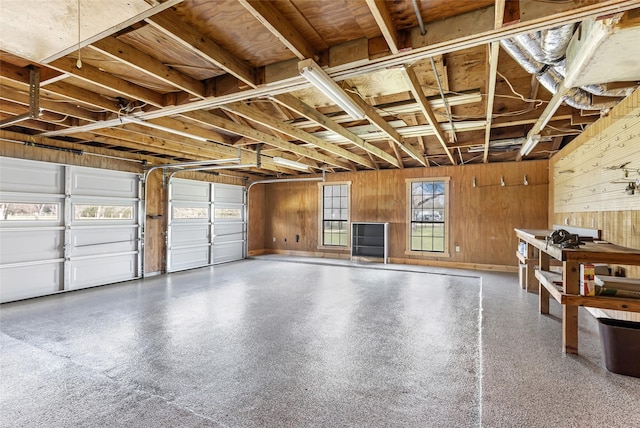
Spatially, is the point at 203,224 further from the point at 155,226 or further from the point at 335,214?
the point at 335,214

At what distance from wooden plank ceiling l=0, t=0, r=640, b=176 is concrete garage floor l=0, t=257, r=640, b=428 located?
237 centimetres

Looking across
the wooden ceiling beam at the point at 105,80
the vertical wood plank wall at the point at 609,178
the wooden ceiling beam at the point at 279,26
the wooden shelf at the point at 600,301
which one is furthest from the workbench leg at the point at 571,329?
the wooden ceiling beam at the point at 105,80

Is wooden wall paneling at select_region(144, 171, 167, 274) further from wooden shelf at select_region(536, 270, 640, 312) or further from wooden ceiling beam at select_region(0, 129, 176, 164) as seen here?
wooden shelf at select_region(536, 270, 640, 312)

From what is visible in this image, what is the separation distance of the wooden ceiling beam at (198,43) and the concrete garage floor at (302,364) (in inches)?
98.0

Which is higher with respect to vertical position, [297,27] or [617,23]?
[297,27]

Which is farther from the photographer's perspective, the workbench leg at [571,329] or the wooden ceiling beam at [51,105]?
the wooden ceiling beam at [51,105]

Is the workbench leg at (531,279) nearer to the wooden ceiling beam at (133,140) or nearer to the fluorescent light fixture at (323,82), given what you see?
the fluorescent light fixture at (323,82)

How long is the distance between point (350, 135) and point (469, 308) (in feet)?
10.0

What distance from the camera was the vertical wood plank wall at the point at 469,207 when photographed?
6.76 meters

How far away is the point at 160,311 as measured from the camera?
418 centimetres

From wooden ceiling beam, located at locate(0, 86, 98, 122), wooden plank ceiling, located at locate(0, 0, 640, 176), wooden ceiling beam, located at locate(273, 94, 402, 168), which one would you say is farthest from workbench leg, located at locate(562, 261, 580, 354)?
wooden ceiling beam, located at locate(0, 86, 98, 122)

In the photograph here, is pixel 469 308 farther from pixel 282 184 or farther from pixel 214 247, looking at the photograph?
pixel 282 184

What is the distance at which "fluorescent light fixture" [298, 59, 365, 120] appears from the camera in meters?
2.32

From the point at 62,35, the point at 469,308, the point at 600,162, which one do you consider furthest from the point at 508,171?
the point at 62,35
